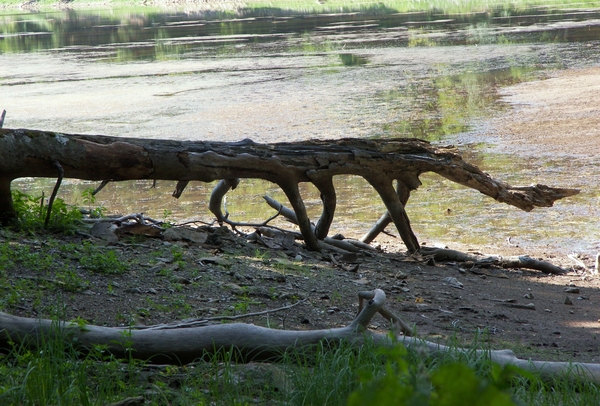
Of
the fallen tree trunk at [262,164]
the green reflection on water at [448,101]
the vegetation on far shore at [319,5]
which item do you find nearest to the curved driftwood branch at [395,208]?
the fallen tree trunk at [262,164]

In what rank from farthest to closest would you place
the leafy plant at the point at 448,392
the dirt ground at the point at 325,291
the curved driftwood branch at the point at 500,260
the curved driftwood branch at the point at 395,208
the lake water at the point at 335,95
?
the lake water at the point at 335,95 → the curved driftwood branch at the point at 500,260 → the curved driftwood branch at the point at 395,208 → the dirt ground at the point at 325,291 → the leafy plant at the point at 448,392

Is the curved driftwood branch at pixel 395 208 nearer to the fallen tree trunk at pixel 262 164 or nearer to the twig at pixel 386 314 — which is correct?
the fallen tree trunk at pixel 262 164

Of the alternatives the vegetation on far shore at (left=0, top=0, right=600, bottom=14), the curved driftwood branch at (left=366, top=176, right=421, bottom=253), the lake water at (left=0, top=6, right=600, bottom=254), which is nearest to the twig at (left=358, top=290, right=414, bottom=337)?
the curved driftwood branch at (left=366, top=176, right=421, bottom=253)

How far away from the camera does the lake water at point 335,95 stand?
910 centimetres

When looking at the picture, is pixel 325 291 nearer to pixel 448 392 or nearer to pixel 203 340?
pixel 203 340

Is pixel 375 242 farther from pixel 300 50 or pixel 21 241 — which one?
pixel 300 50

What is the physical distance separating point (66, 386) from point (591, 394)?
2.24 m

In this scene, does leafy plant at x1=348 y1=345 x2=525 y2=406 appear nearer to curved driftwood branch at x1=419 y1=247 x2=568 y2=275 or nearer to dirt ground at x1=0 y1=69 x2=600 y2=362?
dirt ground at x1=0 y1=69 x2=600 y2=362

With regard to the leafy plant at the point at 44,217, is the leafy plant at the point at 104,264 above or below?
below

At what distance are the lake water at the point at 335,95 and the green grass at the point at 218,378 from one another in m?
4.83

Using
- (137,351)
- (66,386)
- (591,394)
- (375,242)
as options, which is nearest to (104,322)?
(137,351)

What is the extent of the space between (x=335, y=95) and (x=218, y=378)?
13.8 meters

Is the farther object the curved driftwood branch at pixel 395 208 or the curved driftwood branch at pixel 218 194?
the curved driftwood branch at pixel 218 194

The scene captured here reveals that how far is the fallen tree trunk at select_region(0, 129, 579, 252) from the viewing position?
5652 mm
